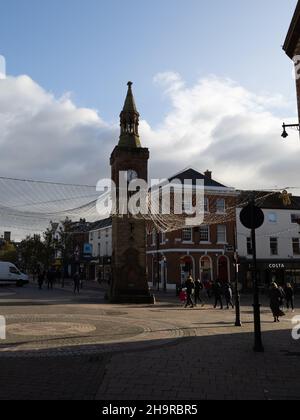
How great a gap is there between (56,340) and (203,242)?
117 ft

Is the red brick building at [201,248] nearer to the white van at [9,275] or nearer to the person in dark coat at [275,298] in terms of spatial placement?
the white van at [9,275]

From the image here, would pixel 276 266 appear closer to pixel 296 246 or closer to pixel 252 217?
pixel 296 246

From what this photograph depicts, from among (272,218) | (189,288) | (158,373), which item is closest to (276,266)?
(272,218)

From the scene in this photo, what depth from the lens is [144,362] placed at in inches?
348

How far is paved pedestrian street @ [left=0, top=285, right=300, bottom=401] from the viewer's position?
6688mm

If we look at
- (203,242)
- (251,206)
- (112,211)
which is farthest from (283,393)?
(203,242)

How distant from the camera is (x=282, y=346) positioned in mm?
11039

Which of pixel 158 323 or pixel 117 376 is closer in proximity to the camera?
pixel 117 376

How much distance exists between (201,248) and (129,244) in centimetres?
1978

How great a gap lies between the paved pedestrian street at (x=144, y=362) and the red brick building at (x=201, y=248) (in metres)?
29.3

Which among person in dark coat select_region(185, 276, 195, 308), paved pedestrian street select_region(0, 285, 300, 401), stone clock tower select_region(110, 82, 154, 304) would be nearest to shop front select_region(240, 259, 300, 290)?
stone clock tower select_region(110, 82, 154, 304)

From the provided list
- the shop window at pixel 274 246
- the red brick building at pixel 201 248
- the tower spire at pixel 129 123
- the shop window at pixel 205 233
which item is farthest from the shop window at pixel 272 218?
the tower spire at pixel 129 123

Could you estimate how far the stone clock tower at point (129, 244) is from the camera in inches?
1054
